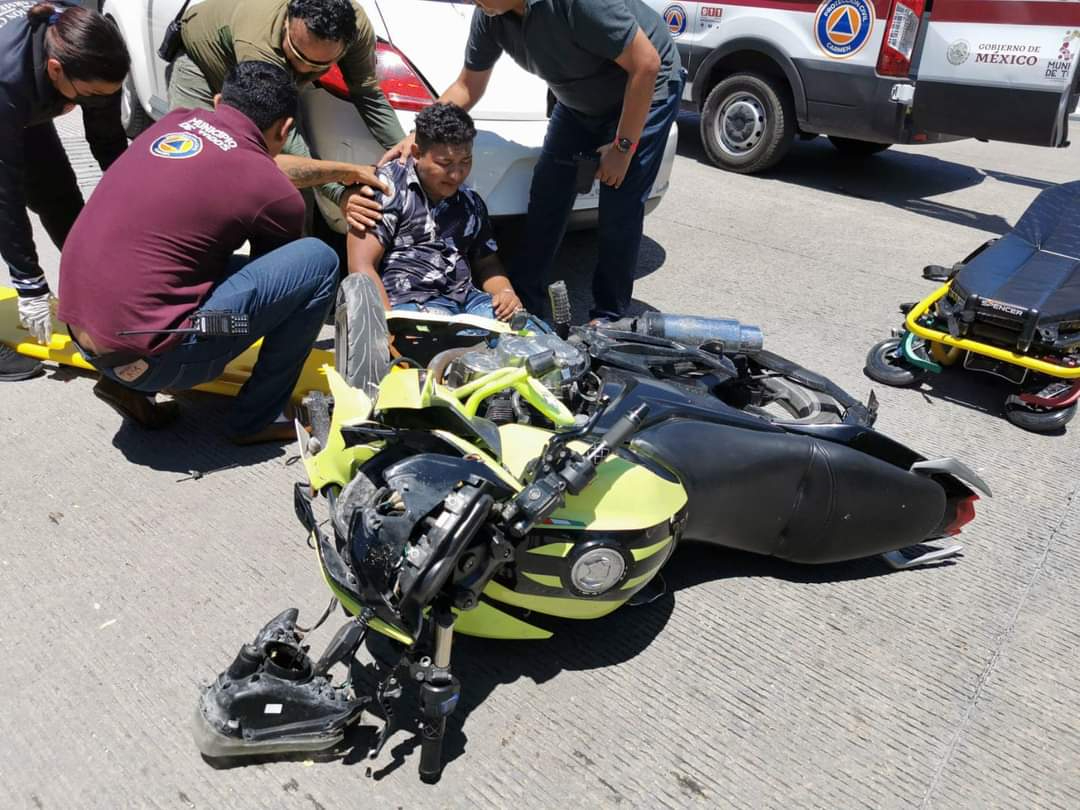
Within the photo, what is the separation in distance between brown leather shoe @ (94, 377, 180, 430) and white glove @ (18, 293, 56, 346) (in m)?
0.47

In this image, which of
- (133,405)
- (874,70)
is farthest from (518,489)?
(874,70)

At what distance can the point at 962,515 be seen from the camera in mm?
2871

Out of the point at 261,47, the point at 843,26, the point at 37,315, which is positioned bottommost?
the point at 37,315

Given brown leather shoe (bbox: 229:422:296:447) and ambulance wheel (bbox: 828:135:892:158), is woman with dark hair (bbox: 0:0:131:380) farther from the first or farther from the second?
ambulance wheel (bbox: 828:135:892:158)

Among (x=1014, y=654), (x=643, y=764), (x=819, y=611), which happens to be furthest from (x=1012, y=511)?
(x=643, y=764)

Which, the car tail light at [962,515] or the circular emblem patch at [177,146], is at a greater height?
the circular emblem patch at [177,146]

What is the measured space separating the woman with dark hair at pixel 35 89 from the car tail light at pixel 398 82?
38.0 inches

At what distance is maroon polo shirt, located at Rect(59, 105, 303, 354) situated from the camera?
2.78 meters

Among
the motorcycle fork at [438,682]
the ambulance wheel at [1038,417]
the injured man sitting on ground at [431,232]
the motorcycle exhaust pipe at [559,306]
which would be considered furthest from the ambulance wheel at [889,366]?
the motorcycle fork at [438,682]

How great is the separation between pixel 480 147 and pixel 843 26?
420 cm

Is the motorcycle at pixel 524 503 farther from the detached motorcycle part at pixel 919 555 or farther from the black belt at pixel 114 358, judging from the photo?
the black belt at pixel 114 358

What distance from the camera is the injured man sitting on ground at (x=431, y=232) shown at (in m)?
3.35

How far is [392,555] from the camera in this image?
1831 millimetres

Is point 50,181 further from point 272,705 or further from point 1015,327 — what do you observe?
point 1015,327
